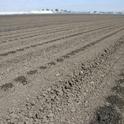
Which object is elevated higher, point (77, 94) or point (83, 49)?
point (77, 94)

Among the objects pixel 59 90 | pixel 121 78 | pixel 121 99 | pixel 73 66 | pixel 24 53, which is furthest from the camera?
pixel 24 53

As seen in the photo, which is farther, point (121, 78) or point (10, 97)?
point (121, 78)

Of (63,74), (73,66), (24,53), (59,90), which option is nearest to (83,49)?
(24,53)

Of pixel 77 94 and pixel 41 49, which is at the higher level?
pixel 77 94

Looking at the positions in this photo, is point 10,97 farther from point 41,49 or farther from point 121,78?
point 41,49

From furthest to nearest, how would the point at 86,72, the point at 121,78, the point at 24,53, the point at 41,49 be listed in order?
the point at 41,49
the point at 24,53
the point at 86,72
the point at 121,78

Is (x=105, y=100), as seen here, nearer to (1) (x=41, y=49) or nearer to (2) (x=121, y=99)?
(2) (x=121, y=99)

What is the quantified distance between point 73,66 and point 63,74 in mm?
1322

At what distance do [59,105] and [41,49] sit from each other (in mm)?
8565

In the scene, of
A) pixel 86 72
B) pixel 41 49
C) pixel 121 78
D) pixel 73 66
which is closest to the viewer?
pixel 121 78

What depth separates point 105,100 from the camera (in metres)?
6.52

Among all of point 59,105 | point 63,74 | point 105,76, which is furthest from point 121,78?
point 59,105

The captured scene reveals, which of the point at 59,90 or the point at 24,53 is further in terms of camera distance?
the point at 24,53

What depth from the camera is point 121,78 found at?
A: 8.65 m
